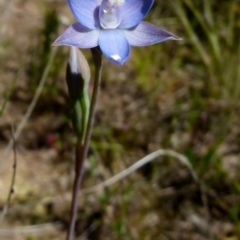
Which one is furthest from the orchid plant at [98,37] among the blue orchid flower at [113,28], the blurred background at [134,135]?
the blurred background at [134,135]

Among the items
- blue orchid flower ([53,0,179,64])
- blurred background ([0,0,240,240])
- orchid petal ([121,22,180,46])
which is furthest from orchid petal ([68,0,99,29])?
blurred background ([0,0,240,240])

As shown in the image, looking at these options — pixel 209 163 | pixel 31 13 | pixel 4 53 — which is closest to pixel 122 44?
pixel 209 163

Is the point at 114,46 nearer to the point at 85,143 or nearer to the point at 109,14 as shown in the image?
the point at 109,14

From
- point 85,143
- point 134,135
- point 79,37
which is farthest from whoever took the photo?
point 134,135

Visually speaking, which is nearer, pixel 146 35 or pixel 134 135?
pixel 146 35

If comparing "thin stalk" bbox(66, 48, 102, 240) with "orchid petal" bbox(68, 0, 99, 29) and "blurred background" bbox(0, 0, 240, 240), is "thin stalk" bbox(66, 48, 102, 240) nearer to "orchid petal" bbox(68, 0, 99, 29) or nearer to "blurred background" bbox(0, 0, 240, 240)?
"orchid petal" bbox(68, 0, 99, 29)

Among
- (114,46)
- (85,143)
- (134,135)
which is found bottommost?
(134,135)

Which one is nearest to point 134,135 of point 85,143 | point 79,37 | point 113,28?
point 85,143

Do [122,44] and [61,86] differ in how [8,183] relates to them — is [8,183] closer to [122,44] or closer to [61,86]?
[61,86]
